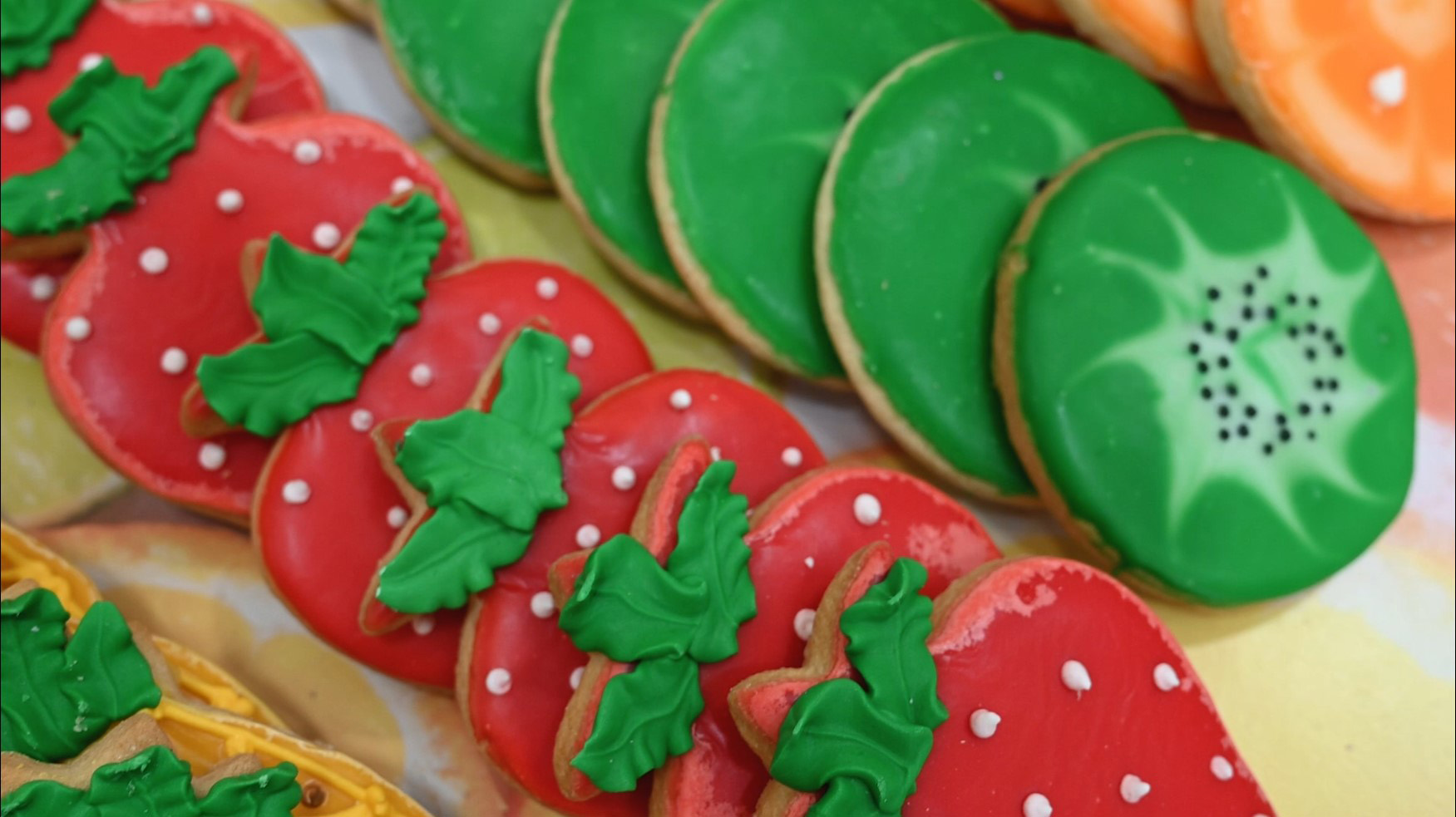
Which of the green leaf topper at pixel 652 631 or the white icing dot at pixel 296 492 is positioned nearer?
the green leaf topper at pixel 652 631

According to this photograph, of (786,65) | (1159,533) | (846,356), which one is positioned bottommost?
(1159,533)

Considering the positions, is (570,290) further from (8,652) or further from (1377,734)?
(1377,734)

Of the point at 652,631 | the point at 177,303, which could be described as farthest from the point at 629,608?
the point at 177,303

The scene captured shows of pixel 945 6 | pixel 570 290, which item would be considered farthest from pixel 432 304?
pixel 945 6

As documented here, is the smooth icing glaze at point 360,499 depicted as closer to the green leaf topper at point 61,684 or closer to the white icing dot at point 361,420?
the white icing dot at point 361,420

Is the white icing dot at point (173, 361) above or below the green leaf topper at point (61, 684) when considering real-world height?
above

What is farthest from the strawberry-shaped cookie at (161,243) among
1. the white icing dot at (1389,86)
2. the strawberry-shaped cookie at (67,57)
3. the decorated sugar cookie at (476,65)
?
the white icing dot at (1389,86)

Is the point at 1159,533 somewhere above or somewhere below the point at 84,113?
below
